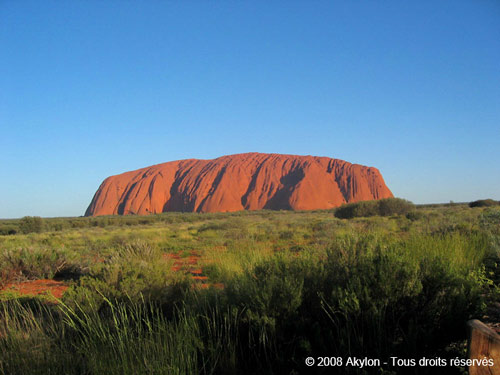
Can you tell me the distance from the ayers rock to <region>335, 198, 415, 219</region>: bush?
3373 centimetres

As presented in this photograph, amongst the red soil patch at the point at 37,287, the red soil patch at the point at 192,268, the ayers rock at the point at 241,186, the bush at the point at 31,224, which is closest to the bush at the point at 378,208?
the red soil patch at the point at 192,268

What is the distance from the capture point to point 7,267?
22.9ft

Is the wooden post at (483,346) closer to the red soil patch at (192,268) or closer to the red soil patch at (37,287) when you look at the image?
the red soil patch at (192,268)

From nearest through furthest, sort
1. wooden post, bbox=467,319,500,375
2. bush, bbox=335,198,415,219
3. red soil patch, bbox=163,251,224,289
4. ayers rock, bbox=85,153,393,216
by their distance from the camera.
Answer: wooden post, bbox=467,319,500,375 < red soil patch, bbox=163,251,224,289 < bush, bbox=335,198,415,219 < ayers rock, bbox=85,153,393,216

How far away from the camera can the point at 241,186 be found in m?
70.5

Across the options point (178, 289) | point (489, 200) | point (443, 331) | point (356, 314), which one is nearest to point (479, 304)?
point (443, 331)

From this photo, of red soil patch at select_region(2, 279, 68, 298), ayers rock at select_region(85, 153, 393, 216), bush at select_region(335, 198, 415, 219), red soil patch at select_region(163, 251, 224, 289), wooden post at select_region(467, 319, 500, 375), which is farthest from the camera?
ayers rock at select_region(85, 153, 393, 216)

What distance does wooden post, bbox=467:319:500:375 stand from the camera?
4.43ft

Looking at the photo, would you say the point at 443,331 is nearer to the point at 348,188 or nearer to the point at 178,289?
the point at 178,289

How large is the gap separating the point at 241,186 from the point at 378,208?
45.6 m

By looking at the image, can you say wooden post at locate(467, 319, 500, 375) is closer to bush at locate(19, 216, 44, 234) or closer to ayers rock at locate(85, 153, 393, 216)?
bush at locate(19, 216, 44, 234)

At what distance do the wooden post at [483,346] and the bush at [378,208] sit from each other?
25.6 m

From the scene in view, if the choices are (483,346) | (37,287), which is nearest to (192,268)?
(37,287)

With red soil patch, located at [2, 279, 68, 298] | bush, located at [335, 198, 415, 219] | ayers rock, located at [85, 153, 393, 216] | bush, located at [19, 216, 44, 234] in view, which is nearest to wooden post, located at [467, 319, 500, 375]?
red soil patch, located at [2, 279, 68, 298]
